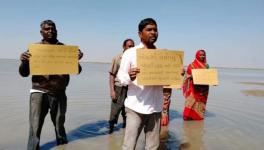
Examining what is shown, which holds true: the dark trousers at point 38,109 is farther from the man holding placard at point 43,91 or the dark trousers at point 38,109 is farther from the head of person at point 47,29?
the head of person at point 47,29

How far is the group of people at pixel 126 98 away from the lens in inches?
125

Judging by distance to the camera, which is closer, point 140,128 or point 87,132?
point 140,128

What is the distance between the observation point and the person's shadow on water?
17.8 ft

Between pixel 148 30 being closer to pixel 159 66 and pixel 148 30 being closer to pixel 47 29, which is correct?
pixel 159 66

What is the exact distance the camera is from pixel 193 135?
6555mm

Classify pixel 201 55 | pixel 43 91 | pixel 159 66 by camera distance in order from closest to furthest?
pixel 159 66, pixel 43 91, pixel 201 55

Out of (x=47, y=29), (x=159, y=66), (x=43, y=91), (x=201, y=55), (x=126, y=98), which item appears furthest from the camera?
(x=201, y=55)

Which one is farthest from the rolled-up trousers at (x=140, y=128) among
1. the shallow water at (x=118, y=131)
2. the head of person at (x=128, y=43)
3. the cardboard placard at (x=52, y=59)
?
the head of person at (x=128, y=43)

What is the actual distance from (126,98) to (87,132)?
3.12 meters

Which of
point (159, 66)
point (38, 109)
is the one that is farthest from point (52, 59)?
point (159, 66)

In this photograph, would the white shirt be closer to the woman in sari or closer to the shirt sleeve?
the shirt sleeve

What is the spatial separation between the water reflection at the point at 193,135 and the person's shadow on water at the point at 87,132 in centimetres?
160

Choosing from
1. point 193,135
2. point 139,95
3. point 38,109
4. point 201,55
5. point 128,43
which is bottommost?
point 193,135

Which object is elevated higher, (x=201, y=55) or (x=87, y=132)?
(x=201, y=55)
